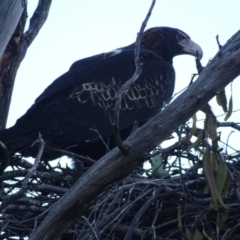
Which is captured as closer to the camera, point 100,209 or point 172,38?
point 100,209

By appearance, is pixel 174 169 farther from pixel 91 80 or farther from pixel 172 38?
pixel 172 38

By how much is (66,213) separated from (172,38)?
14.1ft

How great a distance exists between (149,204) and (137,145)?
4.61 feet

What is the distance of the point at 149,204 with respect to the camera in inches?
193

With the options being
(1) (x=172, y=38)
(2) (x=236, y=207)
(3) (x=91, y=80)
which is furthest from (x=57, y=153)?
(1) (x=172, y=38)

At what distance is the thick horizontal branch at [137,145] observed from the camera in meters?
3.57

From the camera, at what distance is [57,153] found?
5.95 metres

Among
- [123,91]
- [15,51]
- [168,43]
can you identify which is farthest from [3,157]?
[168,43]

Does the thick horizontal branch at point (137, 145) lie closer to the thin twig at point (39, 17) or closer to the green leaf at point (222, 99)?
the green leaf at point (222, 99)

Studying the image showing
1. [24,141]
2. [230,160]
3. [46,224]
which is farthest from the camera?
[24,141]

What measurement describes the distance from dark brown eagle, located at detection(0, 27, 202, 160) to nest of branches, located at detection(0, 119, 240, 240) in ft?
2.02

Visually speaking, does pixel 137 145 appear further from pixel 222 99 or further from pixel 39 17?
pixel 39 17

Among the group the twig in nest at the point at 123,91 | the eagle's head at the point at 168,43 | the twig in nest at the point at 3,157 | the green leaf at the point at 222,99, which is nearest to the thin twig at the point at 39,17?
the twig in nest at the point at 3,157

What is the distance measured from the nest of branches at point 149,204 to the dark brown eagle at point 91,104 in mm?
614
